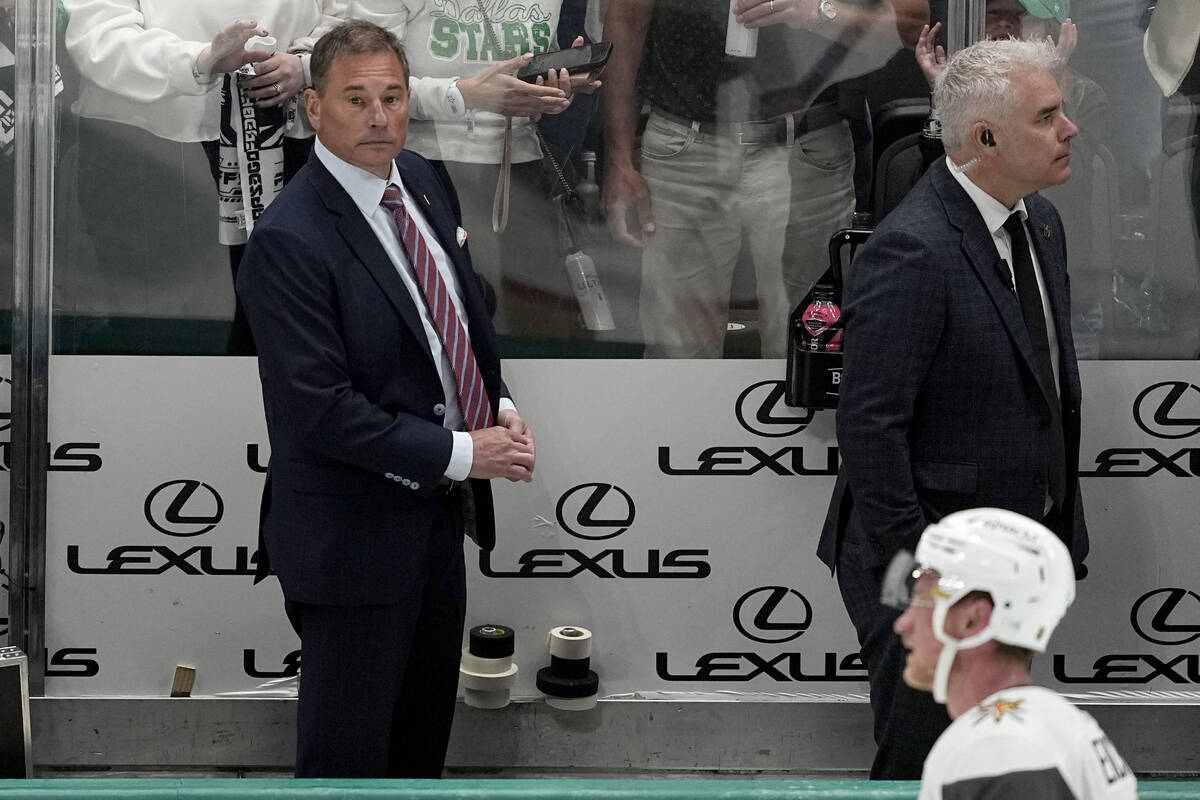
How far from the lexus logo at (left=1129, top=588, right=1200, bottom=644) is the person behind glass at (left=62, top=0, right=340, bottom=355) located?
2.36 metres

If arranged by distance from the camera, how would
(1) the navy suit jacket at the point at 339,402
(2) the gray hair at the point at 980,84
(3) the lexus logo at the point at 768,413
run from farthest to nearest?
1. (3) the lexus logo at the point at 768,413
2. (2) the gray hair at the point at 980,84
3. (1) the navy suit jacket at the point at 339,402

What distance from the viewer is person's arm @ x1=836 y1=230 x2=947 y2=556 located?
293 cm

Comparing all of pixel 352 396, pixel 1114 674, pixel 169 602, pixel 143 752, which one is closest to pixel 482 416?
pixel 352 396

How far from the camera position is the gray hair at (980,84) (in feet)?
9.86

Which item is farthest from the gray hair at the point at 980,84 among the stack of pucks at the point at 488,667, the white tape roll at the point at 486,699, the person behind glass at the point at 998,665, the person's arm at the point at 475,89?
the white tape roll at the point at 486,699

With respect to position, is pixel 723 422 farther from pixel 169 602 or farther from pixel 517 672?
pixel 169 602

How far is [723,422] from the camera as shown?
3.84 meters

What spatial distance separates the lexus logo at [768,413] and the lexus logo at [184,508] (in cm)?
130

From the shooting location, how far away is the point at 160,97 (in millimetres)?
3676

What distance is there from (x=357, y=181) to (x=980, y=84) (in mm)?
1222

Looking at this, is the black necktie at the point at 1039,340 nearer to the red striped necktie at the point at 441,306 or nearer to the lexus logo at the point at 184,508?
the red striped necktie at the point at 441,306

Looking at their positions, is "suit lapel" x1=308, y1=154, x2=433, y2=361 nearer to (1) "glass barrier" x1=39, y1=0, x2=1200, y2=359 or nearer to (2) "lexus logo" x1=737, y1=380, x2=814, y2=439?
(1) "glass barrier" x1=39, y1=0, x2=1200, y2=359

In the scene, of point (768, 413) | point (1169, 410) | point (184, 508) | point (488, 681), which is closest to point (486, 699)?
point (488, 681)

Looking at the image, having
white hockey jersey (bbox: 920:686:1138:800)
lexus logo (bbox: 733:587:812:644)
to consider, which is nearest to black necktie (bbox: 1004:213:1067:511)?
lexus logo (bbox: 733:587:812:644)
